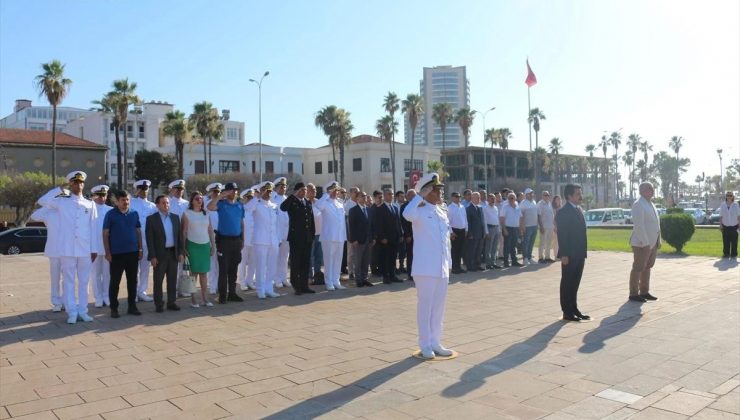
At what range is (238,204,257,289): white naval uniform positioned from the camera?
428 inches

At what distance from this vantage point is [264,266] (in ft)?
34.7

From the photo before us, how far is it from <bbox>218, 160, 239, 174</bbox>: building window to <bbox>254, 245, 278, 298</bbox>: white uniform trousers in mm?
55821

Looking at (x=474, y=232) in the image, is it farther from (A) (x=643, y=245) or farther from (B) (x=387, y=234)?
(A) (x=643, y=245)

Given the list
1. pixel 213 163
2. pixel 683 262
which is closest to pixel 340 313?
pixel 683 262

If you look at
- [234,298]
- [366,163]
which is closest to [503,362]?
[234,298]

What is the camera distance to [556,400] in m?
4.81

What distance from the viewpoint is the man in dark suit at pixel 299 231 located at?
34.5 ft

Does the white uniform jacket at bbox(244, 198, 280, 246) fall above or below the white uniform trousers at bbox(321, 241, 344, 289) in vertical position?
above

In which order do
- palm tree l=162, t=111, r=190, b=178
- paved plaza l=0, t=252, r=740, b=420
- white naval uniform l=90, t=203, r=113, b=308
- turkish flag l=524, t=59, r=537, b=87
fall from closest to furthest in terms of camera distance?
paved plaza l=0, t=252, r=740, b=420
white naval uniform l=90, t=203, r=113, b=308
turkish flag l=524, t=59, r=537, b=87
palm tree l=162, t=111, r=190, b=178

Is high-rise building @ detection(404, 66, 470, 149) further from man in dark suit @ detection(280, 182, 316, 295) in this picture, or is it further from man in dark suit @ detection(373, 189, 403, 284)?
man in dark suit @ detection(280, 182, 316, 295)

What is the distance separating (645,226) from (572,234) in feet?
7.19

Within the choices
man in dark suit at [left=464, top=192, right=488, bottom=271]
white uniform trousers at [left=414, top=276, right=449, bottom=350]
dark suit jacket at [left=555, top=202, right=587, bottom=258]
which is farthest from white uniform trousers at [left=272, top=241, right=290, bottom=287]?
white uniform trousers at [left=414, top=276, right=449, bottom=350]

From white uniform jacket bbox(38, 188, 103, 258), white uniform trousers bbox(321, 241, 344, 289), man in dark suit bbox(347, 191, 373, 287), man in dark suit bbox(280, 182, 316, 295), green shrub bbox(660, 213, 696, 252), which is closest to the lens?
white uniform jacket bbox(38, 188, 103, 258)

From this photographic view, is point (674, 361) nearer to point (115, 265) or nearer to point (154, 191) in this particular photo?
point (115, 265)
